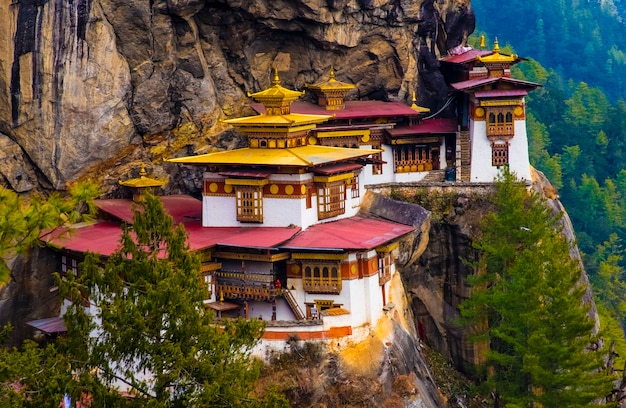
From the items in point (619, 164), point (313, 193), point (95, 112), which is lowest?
point (619, 164)

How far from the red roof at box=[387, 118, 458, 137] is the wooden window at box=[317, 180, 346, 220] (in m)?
7.23

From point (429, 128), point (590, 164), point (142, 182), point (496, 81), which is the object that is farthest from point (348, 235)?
point (590, 164)

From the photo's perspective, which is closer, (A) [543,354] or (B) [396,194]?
(A) [543,354]

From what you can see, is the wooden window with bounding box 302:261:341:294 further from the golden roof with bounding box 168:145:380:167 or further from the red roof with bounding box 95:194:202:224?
the red roof with bounding box 95:194:202:224

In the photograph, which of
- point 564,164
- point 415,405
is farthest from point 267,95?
point 564,164

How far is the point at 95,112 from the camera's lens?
1566 inches

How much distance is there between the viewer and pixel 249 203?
38406 millimetres

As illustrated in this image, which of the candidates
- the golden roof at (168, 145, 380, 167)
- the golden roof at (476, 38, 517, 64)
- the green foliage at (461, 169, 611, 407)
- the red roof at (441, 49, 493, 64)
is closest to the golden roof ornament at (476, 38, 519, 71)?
the golden roof at (476, 38, 517, 64)

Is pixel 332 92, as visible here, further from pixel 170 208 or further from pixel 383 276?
pixel 383 276

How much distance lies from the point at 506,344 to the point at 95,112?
14542 millimetres

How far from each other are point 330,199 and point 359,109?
810 centimetres

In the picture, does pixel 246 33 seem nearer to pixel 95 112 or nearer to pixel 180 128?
pixel 180 128

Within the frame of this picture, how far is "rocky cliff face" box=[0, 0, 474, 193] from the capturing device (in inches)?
1516

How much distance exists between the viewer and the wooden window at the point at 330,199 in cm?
3894
